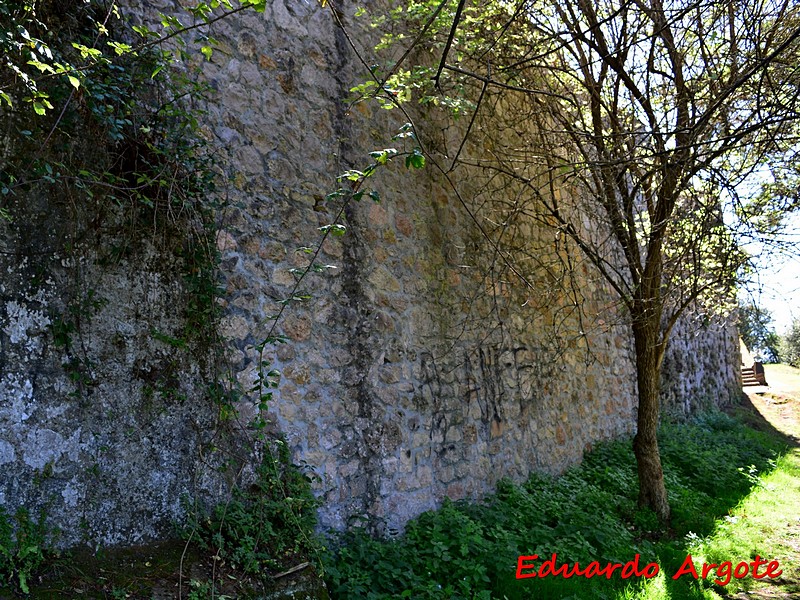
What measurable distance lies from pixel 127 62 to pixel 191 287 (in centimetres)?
111

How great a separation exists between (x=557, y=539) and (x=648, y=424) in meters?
1.66

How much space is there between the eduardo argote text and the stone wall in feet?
2.72

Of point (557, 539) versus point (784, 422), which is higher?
point (557, 539)

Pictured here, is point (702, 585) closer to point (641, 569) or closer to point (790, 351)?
point (641, 569)

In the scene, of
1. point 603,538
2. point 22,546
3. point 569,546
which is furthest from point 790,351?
point 22,546

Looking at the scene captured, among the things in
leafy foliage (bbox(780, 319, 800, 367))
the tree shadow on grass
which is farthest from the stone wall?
leafy foliage (bbox(780, 319, 800, 367))

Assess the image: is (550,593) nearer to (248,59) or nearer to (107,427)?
(107,427)

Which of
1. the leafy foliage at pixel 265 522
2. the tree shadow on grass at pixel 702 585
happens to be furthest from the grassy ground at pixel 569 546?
the leafy foliage at pixel 265 522

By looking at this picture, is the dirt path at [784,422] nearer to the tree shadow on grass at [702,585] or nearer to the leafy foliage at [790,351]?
the tree shadow on grass at [702,585]

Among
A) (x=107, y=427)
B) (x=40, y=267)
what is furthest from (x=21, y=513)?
(x=40, y=267)

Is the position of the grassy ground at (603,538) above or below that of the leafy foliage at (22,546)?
below

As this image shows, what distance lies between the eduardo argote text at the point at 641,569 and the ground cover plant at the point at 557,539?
0.15 feet

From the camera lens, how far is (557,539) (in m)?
4.36

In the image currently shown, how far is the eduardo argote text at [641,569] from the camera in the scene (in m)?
3.88
